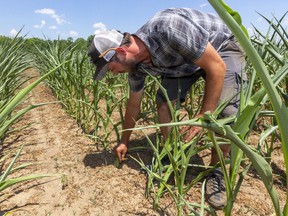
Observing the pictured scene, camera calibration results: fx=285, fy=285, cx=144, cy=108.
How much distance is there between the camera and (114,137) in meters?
2.13

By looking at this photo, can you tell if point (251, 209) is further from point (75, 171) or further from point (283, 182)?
point (75, 171)

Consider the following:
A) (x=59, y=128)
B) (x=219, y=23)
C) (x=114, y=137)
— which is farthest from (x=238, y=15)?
(x=59, y=128)

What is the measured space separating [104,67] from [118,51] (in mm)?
129

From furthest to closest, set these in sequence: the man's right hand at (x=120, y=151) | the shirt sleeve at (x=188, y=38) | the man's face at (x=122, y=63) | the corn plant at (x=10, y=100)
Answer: the man's right hand at (x=120, y=151), the man's face at (x=122, y=63), the shirt sleeve at (x=188, y=38), the corn plant at (x=10, y=100)

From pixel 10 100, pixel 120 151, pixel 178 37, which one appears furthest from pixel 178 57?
pixel 10 100

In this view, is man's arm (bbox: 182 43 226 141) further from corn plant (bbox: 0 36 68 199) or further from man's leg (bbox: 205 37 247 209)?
corn plant (bbox: 0 36 68 199)

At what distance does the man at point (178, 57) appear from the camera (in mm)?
1257

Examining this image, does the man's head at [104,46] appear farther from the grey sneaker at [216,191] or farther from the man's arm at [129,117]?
the grey sneaker at [216,191]

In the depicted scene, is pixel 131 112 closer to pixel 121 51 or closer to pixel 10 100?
pixel 121 51

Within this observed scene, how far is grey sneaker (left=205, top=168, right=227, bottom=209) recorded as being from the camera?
1312 millimetres

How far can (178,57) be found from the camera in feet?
4.66

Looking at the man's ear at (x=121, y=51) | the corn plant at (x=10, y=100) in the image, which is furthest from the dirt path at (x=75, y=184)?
the man's ear at (x=121, y=51)

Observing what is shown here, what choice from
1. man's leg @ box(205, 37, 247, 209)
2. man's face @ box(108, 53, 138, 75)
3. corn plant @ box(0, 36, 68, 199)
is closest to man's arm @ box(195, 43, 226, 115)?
man's leg @ box(205, 37, 247, 209)

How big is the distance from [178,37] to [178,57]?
0.18 m
